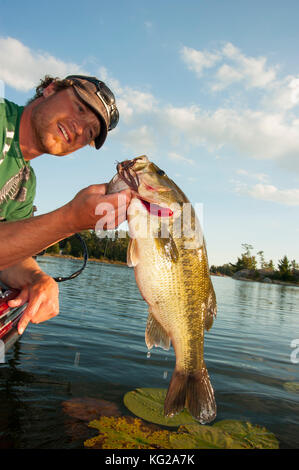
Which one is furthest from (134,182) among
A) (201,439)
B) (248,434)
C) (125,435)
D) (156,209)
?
(248,434)

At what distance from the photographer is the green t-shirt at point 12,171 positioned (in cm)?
356

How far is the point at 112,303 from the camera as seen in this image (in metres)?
15.2

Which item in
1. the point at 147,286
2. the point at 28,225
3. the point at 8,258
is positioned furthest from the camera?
the point at 147,286

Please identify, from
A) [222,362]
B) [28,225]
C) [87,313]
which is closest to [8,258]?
[28,225]

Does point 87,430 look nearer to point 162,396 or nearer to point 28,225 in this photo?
point 162,396

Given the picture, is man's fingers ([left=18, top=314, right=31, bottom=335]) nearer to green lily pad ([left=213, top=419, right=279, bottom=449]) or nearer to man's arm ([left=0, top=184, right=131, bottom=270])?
man's arm ([left=0, top=184, right=131, bottom=270])

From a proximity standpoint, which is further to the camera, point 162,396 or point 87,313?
point 87,313

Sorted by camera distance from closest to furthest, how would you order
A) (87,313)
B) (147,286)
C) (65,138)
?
(147,286) → (65,138) → (87,313)

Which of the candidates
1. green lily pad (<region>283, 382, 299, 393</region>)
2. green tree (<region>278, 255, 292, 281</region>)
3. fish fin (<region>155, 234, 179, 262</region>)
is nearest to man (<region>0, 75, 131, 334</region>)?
fish fin (<region>155, 234, 179, 262</region>)

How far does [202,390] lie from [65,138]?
341 cm

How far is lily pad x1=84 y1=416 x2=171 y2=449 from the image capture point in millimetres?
3551

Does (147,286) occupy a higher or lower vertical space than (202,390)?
higher

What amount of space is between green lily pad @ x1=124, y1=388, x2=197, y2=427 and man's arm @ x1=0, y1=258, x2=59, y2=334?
225 centimetres

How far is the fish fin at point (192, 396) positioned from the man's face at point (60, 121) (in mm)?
3130
